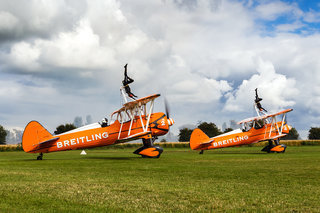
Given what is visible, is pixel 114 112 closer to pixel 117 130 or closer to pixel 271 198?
pixel 117 130

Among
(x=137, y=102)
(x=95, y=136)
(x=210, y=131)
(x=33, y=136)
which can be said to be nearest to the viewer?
(x=33, y=136)

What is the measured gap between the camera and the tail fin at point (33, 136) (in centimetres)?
2000

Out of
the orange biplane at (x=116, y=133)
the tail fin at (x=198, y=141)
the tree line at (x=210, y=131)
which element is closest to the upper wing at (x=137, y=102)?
the orange biplane at (x=116, y=133)

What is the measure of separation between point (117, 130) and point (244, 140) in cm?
1353

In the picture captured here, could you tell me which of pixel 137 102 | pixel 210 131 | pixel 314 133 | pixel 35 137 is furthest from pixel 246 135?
pixel 314 133

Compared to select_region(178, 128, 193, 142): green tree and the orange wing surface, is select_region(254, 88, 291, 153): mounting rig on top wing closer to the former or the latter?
the orange wing surface

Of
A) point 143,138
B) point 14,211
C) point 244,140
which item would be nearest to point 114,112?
point 143,138

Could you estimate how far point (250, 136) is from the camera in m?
30.1

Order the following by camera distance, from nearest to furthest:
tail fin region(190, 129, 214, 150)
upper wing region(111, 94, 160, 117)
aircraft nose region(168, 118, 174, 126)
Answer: upper wing region(111, 94, 160, 117) < aircraft nose region(168, 118, 174, 126) < tail fin region(190, 129, 214, 150)

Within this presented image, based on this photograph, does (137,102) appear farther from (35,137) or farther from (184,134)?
(184,134)

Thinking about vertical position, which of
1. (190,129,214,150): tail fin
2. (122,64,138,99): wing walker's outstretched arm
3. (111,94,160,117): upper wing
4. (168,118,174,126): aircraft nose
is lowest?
(190,129,214,150): tail fin

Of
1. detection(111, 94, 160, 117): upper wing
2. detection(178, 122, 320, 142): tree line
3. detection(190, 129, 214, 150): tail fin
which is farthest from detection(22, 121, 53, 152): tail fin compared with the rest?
detection(178, 122, 320, 142): tree line

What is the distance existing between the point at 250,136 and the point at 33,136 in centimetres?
1958

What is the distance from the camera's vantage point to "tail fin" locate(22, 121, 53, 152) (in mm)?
20000
